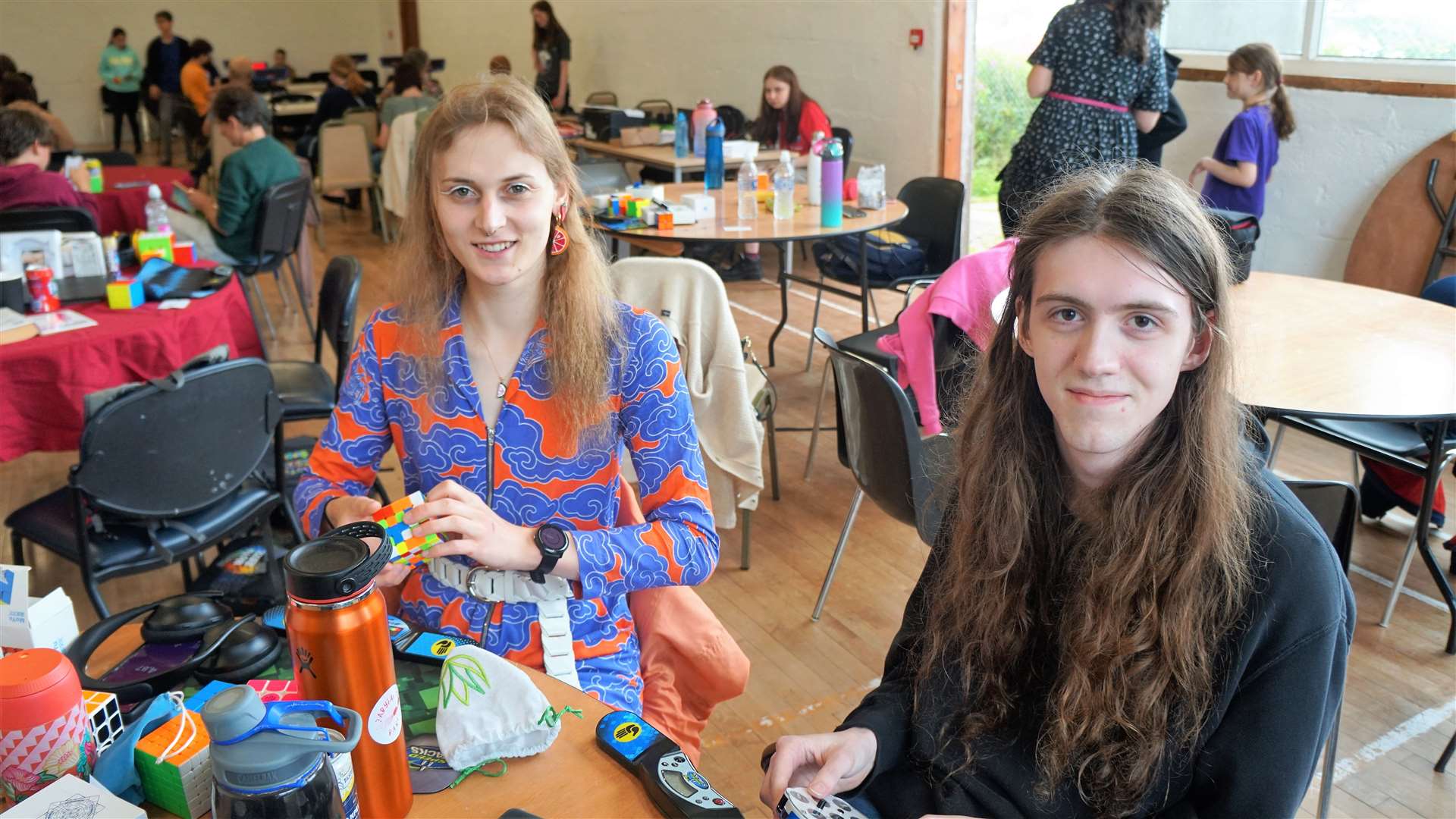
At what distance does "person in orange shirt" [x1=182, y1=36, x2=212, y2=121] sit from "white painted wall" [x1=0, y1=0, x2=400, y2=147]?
2490 mm

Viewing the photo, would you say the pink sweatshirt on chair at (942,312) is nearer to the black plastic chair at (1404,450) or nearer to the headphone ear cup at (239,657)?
the black plastic chair at (1404,450)

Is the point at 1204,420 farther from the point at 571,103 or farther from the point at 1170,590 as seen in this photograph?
the point at 571,103

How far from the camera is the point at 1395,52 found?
14.3 feet

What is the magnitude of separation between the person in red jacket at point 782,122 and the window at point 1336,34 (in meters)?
2.07

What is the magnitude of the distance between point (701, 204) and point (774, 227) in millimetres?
342

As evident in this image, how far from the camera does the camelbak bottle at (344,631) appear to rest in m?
0.87

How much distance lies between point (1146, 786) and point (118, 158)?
22.6 ft

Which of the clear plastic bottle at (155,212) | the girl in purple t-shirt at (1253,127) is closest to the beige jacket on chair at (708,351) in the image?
the clear plastic bottle at (155,212)

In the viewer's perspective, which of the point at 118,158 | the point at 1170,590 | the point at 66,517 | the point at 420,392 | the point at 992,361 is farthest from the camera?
the point at 118,158

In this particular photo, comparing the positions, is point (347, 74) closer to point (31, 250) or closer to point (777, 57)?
point (777, 57)

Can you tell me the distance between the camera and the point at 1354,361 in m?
2.39

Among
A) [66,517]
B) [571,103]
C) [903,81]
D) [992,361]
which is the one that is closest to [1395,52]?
[903,81]

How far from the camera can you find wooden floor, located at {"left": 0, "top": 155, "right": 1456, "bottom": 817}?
2279 millimetres

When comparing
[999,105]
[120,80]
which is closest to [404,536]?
[999,105]
